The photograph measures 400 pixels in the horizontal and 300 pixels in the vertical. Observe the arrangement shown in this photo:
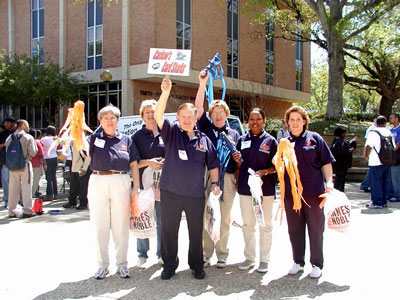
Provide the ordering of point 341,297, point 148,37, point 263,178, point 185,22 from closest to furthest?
point 341,297, point 263,178, point 148,37, point 185,22

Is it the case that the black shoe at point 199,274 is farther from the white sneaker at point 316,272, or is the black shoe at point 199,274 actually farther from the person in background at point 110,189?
the white sneaker at point 316,272

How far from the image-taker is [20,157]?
8.09 meters

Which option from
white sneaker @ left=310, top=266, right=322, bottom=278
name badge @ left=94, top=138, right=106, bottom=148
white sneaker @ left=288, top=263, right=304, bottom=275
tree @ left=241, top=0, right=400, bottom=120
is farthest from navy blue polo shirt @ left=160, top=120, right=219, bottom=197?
tree @ left=241, top=0, right=400, bottom=120

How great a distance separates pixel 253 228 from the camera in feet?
16.0

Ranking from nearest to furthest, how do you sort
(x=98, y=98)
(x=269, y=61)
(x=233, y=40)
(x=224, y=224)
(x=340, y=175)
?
(x=224, y=224) → (x=340, y=175) → (x=98, y=98) → (x=233, y=40) → (x=269, y=61)

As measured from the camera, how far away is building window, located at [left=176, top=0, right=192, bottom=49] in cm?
2459

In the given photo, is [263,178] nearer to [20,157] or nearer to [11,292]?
[11,292]

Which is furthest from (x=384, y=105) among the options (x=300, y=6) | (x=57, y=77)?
(x=57, y=77)

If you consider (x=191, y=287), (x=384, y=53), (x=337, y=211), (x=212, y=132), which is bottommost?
(x=191, y=287)

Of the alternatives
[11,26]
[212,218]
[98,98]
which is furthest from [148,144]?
[11,26]

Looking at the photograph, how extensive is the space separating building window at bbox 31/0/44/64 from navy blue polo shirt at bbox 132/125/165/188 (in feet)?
82.2

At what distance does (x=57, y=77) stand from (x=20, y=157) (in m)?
16.4

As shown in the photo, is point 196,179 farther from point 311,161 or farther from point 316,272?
point 316,272

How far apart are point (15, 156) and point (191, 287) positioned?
5.32m
